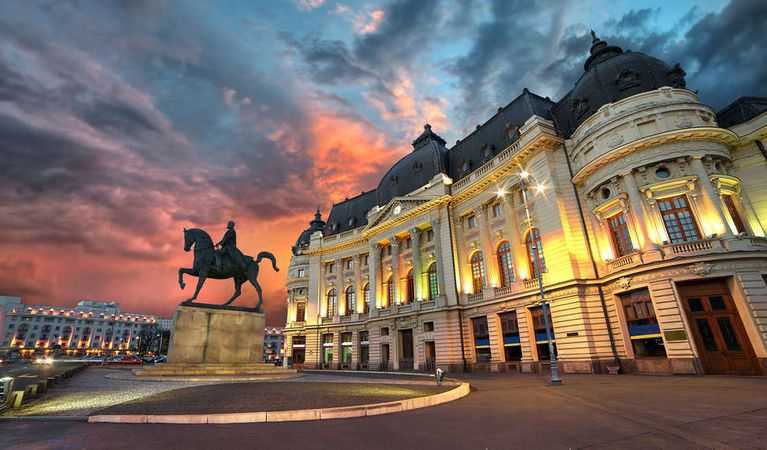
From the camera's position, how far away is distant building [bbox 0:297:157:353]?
143375mm

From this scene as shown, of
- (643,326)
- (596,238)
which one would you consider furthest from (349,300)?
(643,326)

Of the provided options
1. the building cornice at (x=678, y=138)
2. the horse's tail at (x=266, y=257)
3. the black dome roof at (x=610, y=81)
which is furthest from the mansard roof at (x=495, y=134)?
the horse's tail at (x=266, y=257)

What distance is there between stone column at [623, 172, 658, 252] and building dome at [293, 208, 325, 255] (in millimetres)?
52684

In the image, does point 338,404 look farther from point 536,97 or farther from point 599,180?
point 536,97

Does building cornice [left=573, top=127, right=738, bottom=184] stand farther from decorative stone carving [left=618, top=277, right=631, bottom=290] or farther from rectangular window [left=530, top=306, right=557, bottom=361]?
rectangular window [left=530, top=306, right=557, bottom=361]

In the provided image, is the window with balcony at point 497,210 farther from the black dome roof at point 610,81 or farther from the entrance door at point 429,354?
the entrance door at point 429,354

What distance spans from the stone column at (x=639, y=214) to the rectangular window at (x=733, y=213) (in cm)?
510

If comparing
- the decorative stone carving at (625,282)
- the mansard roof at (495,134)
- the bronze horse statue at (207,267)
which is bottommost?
the decorative stone carving at (625,282)

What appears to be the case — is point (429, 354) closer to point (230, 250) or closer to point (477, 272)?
point (477, 272)

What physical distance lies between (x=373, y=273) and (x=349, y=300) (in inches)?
309

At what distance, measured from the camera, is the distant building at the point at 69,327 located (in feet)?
470

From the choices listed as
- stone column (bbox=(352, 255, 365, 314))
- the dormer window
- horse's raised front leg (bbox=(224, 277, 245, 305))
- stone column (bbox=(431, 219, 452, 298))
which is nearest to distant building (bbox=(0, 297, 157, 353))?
stone column (bbox=(352, 255, 365, 314))

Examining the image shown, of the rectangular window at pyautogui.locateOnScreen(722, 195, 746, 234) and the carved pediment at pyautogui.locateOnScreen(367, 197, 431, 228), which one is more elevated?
the carved pediment at pyautogui.locateOnScreen(367, 197, 431, 228)

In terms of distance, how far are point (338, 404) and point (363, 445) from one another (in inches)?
136
